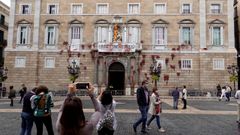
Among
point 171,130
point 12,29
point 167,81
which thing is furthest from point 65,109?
point 12,29

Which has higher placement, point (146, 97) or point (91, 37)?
point (91, 37)

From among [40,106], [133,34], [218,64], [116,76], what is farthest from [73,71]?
[40,106]

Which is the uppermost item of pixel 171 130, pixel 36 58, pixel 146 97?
pixel 36 58

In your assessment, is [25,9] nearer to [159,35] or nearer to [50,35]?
[50,35]

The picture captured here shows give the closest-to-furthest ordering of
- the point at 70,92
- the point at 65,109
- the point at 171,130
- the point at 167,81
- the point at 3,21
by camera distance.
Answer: the point at 65,109 → the point at 70,92 → the point at 171,130 → the point at 167,81 → the point at 3,21

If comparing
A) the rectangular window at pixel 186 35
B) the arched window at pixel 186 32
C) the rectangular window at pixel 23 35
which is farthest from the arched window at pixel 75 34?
the rectangular window at pixel 186 35

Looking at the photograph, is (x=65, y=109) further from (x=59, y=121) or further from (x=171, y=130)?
(x=171, y=130)

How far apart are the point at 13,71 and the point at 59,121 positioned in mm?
37767

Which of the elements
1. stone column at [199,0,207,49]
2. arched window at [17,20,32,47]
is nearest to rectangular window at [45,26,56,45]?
arched window at [17,20,32,47]

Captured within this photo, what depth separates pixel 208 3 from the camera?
38.4 metres

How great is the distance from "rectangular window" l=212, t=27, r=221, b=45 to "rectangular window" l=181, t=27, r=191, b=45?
3.08 m

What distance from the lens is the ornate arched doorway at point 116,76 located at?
3850 cm

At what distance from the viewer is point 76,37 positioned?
3903 cm

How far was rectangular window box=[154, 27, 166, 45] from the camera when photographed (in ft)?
125
